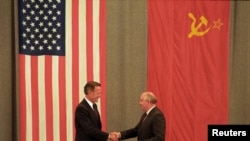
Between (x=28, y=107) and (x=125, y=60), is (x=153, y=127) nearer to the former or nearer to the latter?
(x=125, y=60)

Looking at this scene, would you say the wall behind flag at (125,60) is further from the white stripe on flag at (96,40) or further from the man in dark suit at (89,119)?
the man in dark suit at (89,119)

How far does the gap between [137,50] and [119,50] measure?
294mm

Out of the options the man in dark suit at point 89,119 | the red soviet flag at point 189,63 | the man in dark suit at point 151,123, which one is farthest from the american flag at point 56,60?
the man in dark suit at point 151,123

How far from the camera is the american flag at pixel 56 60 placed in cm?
615

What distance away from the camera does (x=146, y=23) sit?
6.25 m

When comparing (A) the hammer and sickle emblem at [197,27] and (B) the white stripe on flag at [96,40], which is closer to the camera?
(B) the white stripe on flag at [96,40]

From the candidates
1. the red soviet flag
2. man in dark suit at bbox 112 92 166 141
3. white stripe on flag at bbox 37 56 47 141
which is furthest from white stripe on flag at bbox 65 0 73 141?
man in dark suit at bbox 112 92 166 141

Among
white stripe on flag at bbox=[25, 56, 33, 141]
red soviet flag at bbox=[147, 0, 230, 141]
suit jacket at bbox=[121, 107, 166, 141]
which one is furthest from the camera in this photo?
red soviet flag at bbox=[147, 0, 230, 141]

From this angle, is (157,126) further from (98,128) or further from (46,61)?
(46,61)

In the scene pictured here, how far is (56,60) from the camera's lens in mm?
6195

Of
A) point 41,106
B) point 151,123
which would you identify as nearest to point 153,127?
point 151,123

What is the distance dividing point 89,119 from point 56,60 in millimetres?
1770

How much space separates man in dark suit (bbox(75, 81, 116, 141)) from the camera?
15.4ft

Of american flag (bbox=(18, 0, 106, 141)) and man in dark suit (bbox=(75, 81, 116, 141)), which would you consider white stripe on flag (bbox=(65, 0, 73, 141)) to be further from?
man in dark suit (bbox=(75, 81, 116, 141))
